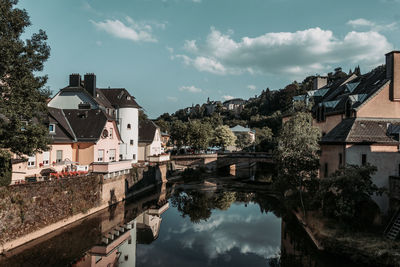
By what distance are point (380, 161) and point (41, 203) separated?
25.1 meters

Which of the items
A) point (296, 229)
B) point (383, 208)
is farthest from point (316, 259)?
point (383, 208)

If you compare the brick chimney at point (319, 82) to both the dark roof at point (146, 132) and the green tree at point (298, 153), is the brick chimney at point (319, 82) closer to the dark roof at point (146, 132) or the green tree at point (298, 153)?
the green tree at point (298, 153)

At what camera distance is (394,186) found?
21.4 meters

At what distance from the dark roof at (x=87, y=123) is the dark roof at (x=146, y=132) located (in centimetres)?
1819

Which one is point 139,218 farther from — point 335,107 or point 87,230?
point 335,107

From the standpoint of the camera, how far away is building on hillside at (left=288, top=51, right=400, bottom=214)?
74.9 ft

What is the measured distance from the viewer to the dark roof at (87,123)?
114 ft

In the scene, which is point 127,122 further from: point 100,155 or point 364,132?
point 364,132

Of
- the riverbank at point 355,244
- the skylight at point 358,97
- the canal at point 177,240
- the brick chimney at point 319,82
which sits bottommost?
the canal at point 177,240

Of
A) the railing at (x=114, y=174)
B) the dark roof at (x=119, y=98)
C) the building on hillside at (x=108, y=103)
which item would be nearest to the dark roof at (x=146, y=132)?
the building on hillside at (x=108, y=103)

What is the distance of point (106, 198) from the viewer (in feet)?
96.8

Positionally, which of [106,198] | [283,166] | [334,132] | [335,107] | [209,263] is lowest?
[209,263]

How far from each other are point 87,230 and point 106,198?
6.68 meters

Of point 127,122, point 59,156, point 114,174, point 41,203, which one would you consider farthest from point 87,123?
point 41,203
